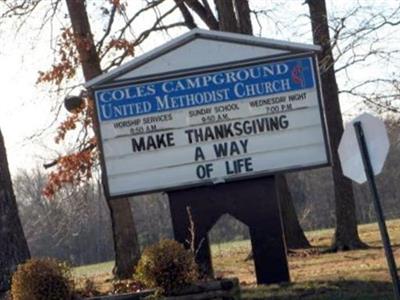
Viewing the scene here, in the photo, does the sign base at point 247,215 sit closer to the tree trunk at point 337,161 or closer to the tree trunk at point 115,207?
the tree trunk at point 115,207

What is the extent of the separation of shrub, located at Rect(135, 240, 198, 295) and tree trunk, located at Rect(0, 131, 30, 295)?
441cm

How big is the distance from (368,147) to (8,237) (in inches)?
328

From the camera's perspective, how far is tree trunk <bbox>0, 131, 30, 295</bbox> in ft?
58.4

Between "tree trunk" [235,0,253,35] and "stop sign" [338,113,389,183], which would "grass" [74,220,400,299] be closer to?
"stop sign" [338,113,389,183]

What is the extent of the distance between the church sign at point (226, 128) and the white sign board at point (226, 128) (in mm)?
16

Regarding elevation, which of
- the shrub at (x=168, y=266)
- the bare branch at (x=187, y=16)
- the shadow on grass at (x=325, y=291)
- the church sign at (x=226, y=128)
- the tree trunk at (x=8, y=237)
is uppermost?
the bare branch at (x=187, y=16)

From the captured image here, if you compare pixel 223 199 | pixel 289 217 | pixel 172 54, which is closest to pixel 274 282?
pixel 223 199

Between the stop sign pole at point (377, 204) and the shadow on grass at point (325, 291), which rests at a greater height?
the stop sign pole at point (377, 204)

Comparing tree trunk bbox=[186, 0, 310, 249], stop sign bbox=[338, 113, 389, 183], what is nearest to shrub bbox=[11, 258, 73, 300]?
stop sign bbox=[338, 113, 389, 183]

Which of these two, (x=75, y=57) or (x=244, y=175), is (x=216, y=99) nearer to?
(x=244, y=175)

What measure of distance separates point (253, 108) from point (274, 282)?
2.90 meters

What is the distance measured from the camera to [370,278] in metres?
16.5

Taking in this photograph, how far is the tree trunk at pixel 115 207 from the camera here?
24281 millimetres

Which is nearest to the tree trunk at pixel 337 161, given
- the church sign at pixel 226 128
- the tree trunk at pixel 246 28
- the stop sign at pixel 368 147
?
the tree trunk at pixel 246 28
